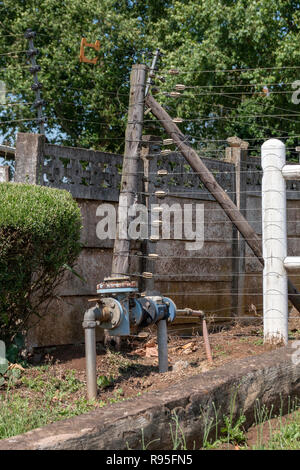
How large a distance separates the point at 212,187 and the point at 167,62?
30.0 feet

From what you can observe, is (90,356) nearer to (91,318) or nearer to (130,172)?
(91,318)

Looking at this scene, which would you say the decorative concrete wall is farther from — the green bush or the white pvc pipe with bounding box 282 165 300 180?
the white pvc pipe with bounding box 282 165 300 180

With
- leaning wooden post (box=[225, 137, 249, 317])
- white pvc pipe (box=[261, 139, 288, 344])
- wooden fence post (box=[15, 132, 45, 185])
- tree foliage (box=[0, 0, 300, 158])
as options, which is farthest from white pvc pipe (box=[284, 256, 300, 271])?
tree foliage (box=[0, 0, 300, 158])

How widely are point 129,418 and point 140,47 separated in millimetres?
15963

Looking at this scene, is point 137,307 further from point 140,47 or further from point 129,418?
point 140,47

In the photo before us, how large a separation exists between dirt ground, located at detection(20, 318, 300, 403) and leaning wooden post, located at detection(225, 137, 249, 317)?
0.92 m

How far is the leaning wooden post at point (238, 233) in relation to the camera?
872cm

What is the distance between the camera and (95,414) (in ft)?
9.17

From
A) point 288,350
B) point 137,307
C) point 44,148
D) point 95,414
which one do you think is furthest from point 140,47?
point 95,414

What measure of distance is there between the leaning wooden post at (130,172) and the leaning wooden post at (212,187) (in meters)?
0.19

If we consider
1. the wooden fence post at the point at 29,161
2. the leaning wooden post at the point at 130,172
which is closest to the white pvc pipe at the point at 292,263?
the leaning wooden post at the point at 130,172

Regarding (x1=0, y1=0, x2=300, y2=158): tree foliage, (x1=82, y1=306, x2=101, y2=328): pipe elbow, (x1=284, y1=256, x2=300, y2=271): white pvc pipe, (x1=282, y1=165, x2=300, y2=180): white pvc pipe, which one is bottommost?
(x1=82, y1=306, x2=101, y2=328): pipe elbow

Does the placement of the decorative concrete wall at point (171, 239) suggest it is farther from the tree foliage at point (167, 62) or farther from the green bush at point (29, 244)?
the tree foliage at point (167, 62)

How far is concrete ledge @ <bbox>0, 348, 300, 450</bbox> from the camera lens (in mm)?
2520
